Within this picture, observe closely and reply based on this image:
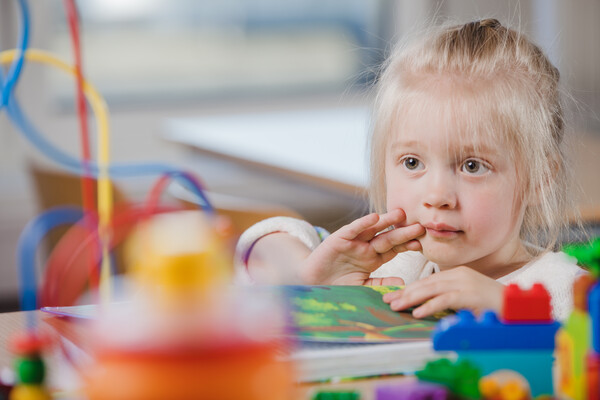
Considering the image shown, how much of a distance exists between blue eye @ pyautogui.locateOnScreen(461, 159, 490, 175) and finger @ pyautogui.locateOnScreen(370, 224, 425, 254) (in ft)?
0.24

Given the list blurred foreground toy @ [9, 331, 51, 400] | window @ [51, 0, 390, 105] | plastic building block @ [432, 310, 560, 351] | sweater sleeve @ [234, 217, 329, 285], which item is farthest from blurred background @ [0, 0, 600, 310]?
blurred foreground toy @ [9, 331, 51, 400]

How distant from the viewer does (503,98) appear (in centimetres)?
90

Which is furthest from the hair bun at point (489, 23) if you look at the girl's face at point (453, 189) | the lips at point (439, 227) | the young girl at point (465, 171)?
the lips at point (439, 227)

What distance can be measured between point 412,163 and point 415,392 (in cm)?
50

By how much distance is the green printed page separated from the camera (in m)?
0.61

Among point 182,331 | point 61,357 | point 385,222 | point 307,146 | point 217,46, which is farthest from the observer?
point 217,46

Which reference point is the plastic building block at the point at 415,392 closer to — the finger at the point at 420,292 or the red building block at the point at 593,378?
the red building block at the point at 593,378

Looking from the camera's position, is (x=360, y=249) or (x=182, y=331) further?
(x=360, y=249)

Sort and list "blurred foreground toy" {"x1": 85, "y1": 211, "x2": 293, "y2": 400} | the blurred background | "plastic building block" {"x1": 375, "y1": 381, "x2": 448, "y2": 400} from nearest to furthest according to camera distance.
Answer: "blurred foreground toy" {"x1": 85, "y1": 211, "x2": 293, "y2": 400} < "plastic building block" {"x1": 375, "y1": 381, "x2": 448, "y2": 400} < the blurred background

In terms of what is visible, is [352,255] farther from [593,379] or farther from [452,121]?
[593,379]

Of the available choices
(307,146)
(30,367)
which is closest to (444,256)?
(30,367)

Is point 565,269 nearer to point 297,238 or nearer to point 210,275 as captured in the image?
point 297,238

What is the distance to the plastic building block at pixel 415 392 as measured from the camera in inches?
16.4

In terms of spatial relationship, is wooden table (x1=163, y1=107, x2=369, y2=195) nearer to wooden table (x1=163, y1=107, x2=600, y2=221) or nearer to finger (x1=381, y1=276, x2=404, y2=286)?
wooden table (x1=163, y1=107, x2=600, y2=221)
